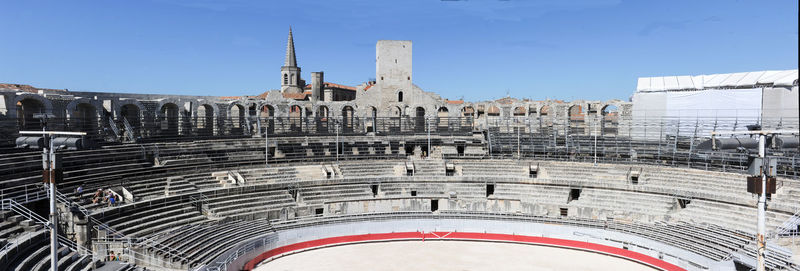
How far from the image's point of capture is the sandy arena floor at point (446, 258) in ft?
74.7

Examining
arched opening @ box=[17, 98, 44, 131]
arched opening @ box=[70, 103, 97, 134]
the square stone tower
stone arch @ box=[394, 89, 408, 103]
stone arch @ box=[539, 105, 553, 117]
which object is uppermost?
the square stone tower

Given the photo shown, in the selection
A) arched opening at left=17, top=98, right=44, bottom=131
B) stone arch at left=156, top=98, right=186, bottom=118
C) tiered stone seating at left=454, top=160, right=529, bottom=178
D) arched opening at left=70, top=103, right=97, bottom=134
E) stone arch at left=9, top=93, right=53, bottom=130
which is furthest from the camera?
stone arch at left=156, top=98, right=186, bottom=118

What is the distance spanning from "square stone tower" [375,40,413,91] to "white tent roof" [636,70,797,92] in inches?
774

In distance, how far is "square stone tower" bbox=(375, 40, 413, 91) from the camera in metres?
48.5

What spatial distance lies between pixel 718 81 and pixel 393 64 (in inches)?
1019

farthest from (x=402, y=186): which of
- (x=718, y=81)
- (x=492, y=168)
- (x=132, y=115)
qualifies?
(x=718, y=81)

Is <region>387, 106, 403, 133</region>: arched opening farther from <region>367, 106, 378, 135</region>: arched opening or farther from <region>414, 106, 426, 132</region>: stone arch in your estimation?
<region>414, 106, 426, 132</region>: stone arch

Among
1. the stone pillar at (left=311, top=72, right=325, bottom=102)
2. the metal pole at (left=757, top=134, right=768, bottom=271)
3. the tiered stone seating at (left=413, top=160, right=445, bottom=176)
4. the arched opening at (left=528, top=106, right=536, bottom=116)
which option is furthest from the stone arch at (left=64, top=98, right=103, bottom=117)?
the stone pillar at (left=311, top=72, right=325, bottom=102)

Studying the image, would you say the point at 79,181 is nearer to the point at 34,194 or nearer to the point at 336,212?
the point at 34,194

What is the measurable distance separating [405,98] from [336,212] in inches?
781

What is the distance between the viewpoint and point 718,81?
37.1 m

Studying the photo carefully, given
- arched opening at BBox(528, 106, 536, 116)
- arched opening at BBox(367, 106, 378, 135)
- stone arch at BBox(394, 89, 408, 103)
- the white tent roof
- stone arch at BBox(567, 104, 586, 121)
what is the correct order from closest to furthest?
the white tent roof
arched opening at BBox(367, 106, 378, 135)
stone arch at BBox(567, 104, 586, 121)
arched opening at BBox(528, 106, 536, 116)
stone arch at BBox(394, 89, 408, 103)

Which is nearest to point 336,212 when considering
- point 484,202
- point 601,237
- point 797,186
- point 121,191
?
point 484,202

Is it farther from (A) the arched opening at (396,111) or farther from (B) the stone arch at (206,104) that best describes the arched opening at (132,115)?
(A) the arched opening at (396,111)
